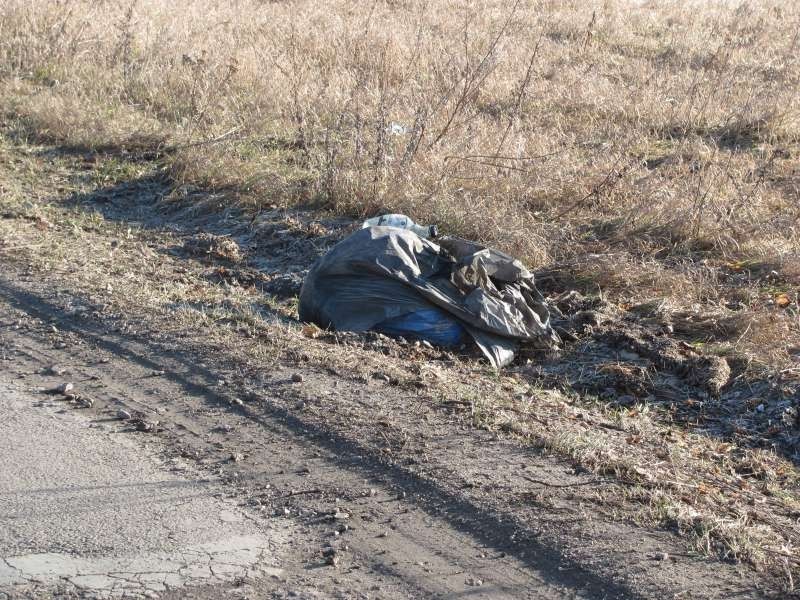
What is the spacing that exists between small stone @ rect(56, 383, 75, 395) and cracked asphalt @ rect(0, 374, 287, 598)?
30cm

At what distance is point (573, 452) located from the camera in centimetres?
432

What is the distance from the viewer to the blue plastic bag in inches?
229

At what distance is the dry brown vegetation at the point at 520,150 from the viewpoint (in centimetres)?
484

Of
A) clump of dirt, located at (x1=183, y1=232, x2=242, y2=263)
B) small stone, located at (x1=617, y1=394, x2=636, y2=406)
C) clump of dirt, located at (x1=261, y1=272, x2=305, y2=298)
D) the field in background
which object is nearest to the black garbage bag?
clump of dirt, located at (x1=261, y1=272, x2=305, y2=298)

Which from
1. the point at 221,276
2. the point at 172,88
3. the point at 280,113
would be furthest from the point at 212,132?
the point at 221,276

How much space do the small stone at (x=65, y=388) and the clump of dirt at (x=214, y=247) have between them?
250 centimetres

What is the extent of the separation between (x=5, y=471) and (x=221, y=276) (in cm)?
303

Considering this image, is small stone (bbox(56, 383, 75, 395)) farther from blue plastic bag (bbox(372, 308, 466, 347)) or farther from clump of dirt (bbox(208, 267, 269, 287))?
clump of dirt (bbox(208, 267, 269, 287))

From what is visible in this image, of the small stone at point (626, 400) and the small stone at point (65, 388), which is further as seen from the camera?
the small stone at point (626, 400)

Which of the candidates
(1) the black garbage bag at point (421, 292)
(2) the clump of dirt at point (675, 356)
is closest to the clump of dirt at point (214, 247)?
(1) the black garbage bag at point (421, 292)

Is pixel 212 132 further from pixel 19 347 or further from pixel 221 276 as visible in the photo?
pixel 19 347

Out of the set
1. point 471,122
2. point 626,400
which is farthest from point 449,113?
point 626,400

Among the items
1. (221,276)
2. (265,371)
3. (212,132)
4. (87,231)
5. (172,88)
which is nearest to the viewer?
(265,371)

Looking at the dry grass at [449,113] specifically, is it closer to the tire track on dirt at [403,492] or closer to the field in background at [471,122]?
the field in background at [471,122]
